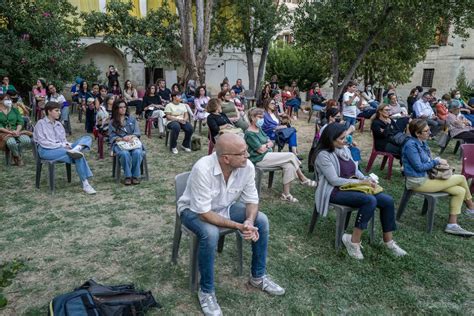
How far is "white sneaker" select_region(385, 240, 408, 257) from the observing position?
3775 mm

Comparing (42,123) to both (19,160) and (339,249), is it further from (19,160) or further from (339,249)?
(339,249)

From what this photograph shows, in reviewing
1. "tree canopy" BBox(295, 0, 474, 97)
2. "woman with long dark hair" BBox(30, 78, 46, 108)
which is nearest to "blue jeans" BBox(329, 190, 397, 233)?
"tree canopy" BBox(295, 0, 474, 97)

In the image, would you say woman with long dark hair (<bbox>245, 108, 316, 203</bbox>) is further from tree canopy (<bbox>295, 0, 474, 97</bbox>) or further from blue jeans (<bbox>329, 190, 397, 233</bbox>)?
tree canopy (<bbox>295, 0, 474, 97</bbox>)

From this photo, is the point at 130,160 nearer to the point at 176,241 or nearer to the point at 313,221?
the point at 176,241

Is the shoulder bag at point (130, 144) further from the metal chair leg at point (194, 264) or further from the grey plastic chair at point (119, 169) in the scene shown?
the metal chair leg at point (194, 264)

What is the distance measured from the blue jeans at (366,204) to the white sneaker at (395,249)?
14 centimetres

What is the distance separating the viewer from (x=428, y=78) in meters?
24.3

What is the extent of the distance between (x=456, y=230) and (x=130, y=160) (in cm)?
432

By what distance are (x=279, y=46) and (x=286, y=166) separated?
2221 cm

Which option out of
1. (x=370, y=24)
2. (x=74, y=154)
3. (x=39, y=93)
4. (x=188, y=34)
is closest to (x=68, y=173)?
(x=74, y=154)

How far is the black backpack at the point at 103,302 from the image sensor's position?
242 centimetres

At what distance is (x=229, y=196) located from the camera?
299 cm

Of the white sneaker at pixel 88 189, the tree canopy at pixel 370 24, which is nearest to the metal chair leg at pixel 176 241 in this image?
the white sneaker at pixel 88 189

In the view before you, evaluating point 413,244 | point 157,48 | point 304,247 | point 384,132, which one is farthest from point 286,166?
point 157,48
